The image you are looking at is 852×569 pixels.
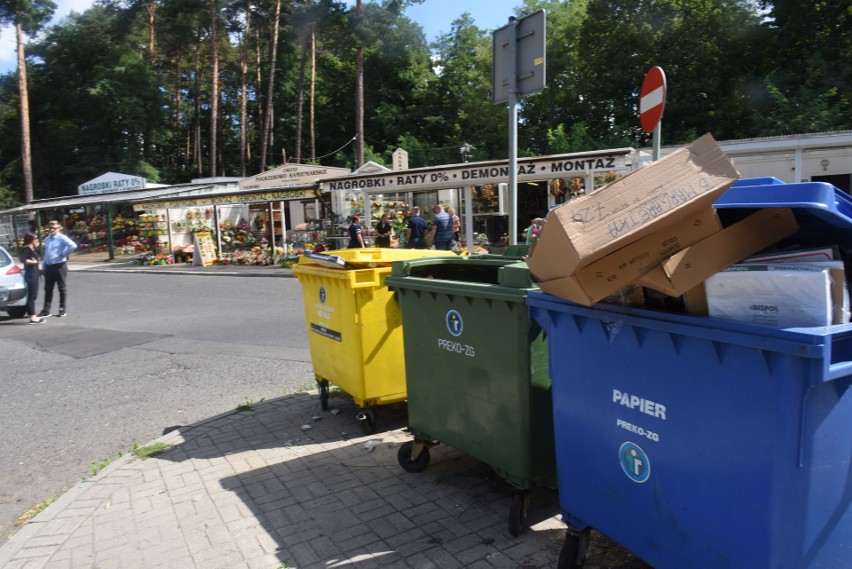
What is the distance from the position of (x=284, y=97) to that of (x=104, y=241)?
18.2 m

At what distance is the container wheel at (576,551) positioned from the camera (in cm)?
284

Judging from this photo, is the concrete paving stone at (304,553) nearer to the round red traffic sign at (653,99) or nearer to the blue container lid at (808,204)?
the blue container lid at (808,204)

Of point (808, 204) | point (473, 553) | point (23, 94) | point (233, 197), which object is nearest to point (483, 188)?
point (233, 197)

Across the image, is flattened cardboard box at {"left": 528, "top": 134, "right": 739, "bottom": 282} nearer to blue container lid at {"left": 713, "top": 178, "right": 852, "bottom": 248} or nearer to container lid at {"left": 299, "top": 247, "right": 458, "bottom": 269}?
blue container lid at {"left": 713, "top": 178, "right": 852, "bottom": 248}

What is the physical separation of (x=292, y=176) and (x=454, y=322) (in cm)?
1980

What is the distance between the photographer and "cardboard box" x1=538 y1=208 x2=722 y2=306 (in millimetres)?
2266

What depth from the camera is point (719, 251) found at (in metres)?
2.24

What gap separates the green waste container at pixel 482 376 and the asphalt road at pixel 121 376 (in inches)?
104

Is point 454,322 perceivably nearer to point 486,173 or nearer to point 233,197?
point 486,173

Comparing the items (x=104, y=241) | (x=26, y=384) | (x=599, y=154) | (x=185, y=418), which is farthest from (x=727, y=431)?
(x=104, y=241)

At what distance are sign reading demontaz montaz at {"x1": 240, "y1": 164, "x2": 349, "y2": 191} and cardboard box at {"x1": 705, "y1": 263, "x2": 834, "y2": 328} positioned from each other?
779 inches

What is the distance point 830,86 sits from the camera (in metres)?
22.9

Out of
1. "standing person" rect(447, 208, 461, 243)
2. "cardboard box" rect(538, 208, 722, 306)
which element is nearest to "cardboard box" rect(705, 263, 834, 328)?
"cardboard box" rect(538, 208, 722, 306)

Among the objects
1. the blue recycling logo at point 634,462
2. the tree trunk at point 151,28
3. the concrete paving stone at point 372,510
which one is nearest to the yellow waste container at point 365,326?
the concrete paving stone at point 372,510
